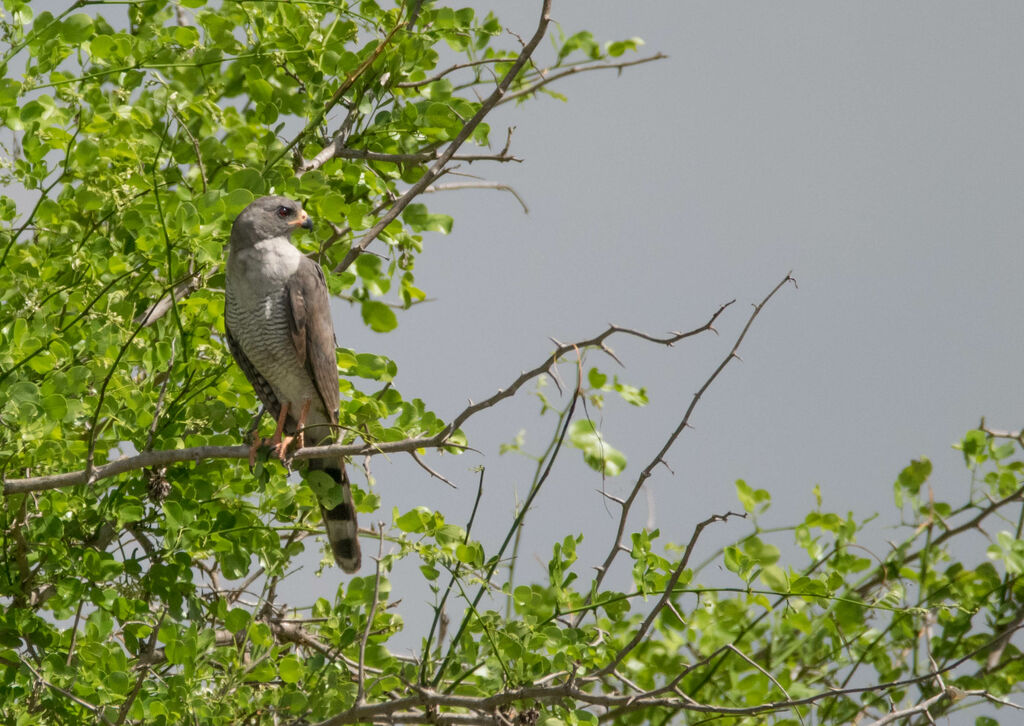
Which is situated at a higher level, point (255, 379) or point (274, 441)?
point (255, 379)

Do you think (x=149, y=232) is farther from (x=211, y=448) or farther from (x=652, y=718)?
(x=652, y=718)

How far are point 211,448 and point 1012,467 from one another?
3.20 meters

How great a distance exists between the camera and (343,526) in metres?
4.24

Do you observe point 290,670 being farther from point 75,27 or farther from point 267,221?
point 75,27

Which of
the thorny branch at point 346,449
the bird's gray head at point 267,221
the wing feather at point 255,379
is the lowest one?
the thorny branch at point 346,449

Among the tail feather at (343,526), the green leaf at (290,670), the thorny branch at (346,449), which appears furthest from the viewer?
the tail feather at (343,526)

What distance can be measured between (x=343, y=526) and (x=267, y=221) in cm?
121

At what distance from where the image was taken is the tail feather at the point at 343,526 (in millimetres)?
4184

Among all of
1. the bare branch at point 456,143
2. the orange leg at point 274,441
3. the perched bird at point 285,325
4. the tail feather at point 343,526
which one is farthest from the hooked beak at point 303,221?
the tail feather at point 343,526

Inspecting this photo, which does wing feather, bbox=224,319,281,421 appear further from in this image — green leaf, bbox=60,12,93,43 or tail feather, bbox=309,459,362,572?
green leaf, bbox=60,12,93,43

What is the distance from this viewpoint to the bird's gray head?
4.23 metres

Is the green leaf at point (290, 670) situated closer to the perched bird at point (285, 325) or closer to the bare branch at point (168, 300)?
the perched bird at point (285, 325)

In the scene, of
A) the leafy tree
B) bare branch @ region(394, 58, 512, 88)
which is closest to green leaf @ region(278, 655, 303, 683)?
the leafy tree

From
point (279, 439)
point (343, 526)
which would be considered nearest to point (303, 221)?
point (279, 439)
